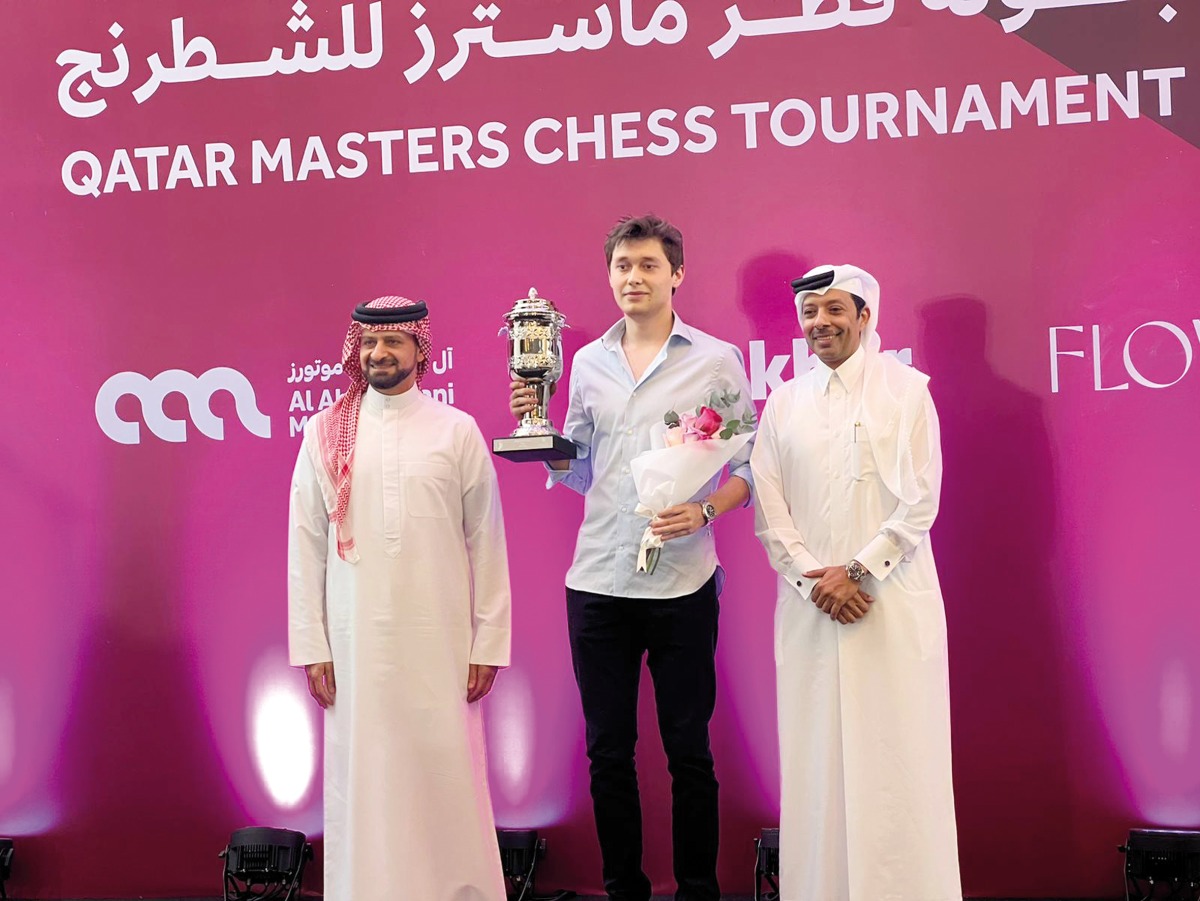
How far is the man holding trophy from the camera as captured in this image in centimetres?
351

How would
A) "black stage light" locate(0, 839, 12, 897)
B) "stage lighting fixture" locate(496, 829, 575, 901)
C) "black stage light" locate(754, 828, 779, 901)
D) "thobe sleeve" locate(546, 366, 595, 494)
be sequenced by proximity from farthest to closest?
"black stage light" locate(0, 839, 12, 897) → "stage lighting fixture" locate(496, 829, 575, 901) → "black stage light" locate(754, 828, 779, 901) → "thobe sleeve" locate(546, 366, 595, 494)

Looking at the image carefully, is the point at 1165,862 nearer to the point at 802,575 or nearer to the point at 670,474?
the point at 802,575

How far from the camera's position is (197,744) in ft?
14.5

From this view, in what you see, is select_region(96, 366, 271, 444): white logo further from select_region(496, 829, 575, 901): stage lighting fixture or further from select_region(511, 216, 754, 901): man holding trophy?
select_region(496, 829, 575, 901): stage lighting fixture

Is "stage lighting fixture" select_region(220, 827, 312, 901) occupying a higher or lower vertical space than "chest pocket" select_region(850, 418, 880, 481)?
lower

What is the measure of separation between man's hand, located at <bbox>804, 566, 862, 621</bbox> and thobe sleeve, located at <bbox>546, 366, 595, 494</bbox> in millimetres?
732

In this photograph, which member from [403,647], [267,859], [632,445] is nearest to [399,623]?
[403,647]

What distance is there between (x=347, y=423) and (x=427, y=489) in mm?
300

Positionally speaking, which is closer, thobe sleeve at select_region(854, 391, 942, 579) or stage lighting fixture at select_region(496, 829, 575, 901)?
thobe sleeve at select_region(854, 391, 942, 579)

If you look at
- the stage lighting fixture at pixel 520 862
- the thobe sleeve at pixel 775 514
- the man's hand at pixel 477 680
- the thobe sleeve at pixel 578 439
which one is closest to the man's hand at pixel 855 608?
the thobe sleeve at pixel 775 514

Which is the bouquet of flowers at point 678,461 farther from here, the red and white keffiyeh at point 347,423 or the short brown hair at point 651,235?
the red and white keffiyeh at point 347,423

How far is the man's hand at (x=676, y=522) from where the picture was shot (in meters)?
3.36

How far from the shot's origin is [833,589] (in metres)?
3.33

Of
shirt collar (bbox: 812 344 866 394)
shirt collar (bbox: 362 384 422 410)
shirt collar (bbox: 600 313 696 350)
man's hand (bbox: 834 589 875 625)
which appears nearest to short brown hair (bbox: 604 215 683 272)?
shirt collar (bbox: 600 313 696 350)
